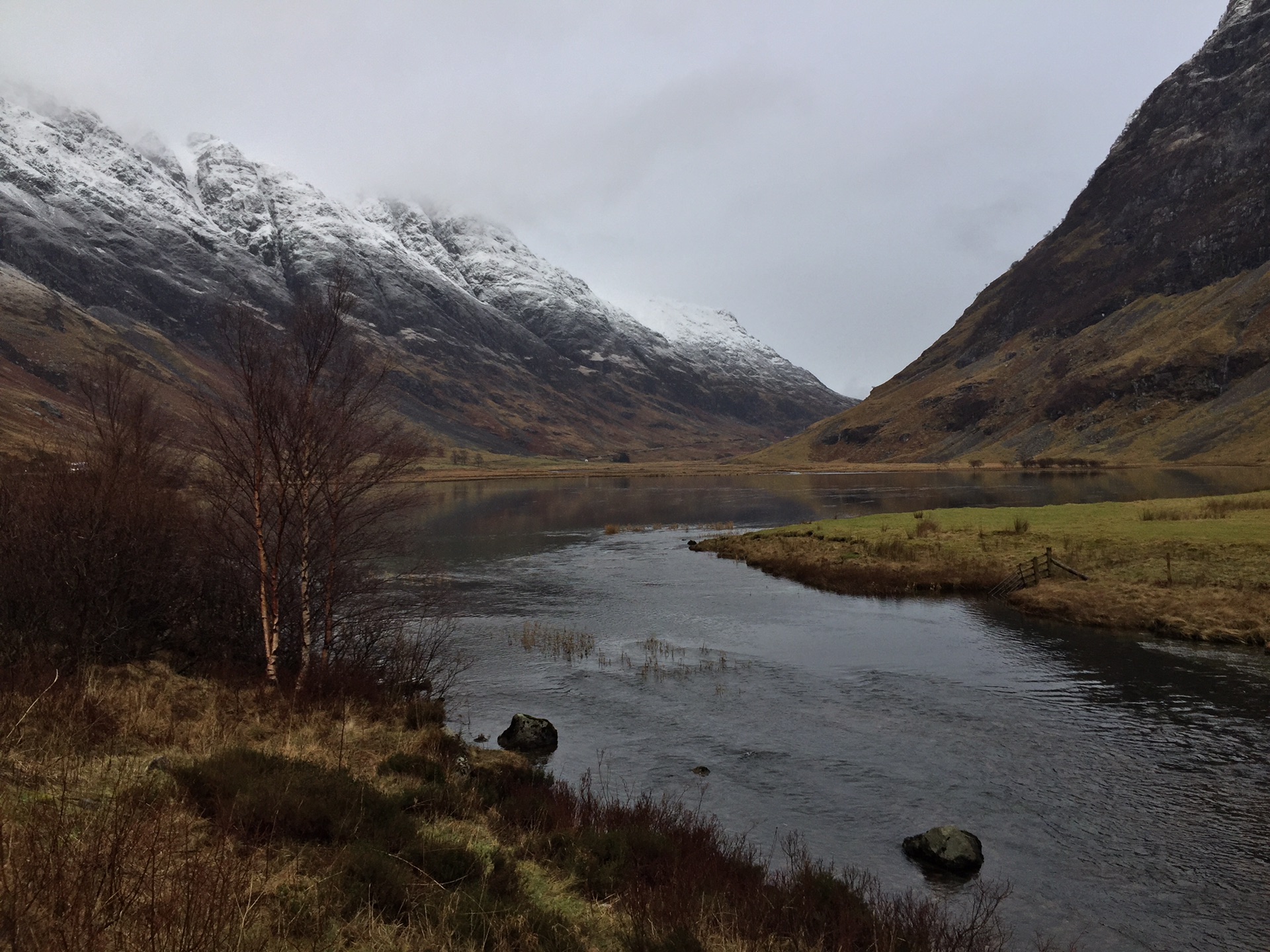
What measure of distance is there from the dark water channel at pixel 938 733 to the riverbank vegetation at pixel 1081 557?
2.22m

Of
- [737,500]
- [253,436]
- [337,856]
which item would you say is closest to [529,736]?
[253,436]

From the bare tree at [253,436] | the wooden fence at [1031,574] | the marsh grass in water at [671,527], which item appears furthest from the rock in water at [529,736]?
the marsh grass in water at [671,527]

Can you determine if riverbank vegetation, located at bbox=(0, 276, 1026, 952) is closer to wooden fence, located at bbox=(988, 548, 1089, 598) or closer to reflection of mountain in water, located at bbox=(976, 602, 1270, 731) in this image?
reflection of mountain in water, located at bbox=(976, 602, 1270, 731)

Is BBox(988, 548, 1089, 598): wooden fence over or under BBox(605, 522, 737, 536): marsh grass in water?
under

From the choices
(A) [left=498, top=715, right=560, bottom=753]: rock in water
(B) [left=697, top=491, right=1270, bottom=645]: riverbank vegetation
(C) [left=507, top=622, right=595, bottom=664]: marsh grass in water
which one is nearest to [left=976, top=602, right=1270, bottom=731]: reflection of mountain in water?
(B) [left=697, top=491, right=1270, bottom=645]: riverbank vegetation

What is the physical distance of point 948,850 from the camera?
1270 centimetres

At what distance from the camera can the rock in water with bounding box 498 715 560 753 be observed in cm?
1816

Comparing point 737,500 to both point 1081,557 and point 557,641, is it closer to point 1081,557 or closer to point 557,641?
point 1081,557

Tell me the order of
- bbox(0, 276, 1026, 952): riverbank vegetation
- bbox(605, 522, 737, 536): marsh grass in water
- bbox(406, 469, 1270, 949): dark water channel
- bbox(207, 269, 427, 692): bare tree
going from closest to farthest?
bbox(0, 276, 1026, 952): riverbank vegetation < bbox(406, 469, 1270, 949): dark water channel < bbox(207, 269, 427, 692): bare tree < bbox(605, 522, 737, 536): marsh grass in water

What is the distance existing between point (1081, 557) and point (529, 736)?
32.1 meters

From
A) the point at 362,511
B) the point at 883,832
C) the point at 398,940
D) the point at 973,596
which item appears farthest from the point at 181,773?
the point at 973,596

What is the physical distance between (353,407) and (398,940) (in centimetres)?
1220

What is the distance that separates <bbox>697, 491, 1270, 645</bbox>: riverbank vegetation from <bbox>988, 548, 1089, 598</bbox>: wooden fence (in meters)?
0.36

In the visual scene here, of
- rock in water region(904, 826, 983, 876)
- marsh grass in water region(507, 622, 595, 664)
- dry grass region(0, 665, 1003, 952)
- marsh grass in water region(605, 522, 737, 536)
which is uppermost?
marsh grass in water region(605, 522, 737, 536)
